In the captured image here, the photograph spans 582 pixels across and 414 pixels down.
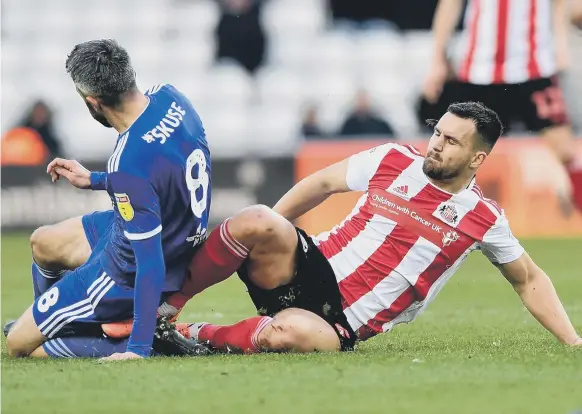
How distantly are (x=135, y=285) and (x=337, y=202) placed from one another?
8255 millimetres

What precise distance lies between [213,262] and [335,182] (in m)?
0.74

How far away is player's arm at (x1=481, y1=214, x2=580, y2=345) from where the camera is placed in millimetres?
5656

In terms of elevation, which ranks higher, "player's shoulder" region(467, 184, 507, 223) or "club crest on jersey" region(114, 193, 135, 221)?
"club crest on jersey" region(114, 193, 135, 221)

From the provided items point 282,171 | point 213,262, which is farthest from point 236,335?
point 282,171

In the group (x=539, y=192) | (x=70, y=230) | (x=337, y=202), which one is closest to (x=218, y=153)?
(x=337, y=202)

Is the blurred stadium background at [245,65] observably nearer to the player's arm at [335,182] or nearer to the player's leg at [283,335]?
the player's arm at [335,182]

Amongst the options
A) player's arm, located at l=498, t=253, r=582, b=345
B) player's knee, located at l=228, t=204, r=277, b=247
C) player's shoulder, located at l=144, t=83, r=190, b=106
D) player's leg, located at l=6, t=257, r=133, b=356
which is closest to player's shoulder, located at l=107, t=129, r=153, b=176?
player's shoulder, located at l=144, t=83, r=190, b=106

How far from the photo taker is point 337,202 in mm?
13422

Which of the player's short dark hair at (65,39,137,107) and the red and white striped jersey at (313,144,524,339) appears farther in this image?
the red and white striped jersey at (313,144,524,339)

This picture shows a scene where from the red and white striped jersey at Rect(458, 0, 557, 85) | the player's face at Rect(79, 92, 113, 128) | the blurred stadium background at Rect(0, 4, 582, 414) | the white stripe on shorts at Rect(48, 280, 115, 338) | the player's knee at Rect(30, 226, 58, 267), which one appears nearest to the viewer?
the blurred stadium background at Rect(0, 4, 582, 414)

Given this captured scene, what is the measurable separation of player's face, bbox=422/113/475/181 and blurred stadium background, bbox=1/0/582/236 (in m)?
9.65

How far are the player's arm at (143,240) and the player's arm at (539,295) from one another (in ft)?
5.33

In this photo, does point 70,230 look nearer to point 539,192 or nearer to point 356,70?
point 539,192

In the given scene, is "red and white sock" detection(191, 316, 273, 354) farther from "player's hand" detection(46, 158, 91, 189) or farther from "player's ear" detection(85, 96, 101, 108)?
"player's ear" detection(85, 96, 101, 108)
